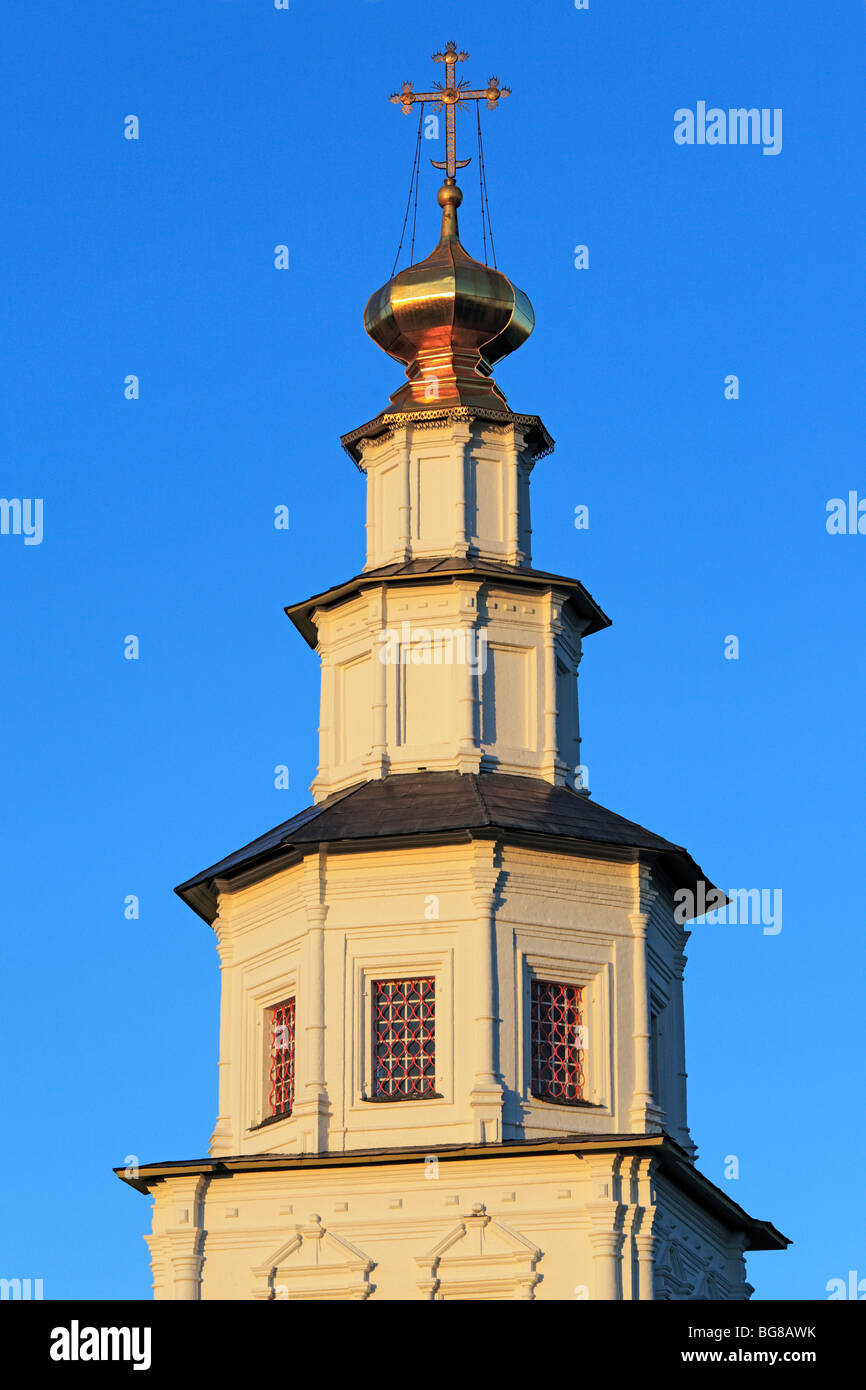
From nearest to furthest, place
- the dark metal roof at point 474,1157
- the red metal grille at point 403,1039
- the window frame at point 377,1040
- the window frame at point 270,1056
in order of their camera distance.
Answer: the dark metal roof at point 474,1157 → the window frame at point 377,1040 → the red metal grille at point 403,1039 → the window frame at point 270,1056

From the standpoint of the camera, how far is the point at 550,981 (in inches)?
1176

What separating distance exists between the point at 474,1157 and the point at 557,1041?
2081 millimetres

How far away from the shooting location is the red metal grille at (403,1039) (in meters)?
29.3

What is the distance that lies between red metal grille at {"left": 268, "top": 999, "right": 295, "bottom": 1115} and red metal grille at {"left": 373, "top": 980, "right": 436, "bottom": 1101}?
1135 millimetres

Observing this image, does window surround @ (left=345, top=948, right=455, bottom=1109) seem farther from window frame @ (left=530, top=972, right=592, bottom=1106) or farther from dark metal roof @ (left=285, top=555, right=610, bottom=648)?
dark metal roof @ (left=285, top=555, right=610, bottom=648)

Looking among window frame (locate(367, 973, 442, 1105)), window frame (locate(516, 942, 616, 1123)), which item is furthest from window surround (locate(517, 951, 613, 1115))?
window frame (locate(367, 973, 442, 1105))

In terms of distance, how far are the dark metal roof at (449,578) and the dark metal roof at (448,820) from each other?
2492 millimetres

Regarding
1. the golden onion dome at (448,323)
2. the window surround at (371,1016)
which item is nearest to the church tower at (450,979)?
the window surround at (371,1016)

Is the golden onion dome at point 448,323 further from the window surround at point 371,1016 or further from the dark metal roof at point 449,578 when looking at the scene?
the window surround at point 371,1016

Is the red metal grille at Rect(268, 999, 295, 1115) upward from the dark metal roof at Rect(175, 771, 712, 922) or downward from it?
downward

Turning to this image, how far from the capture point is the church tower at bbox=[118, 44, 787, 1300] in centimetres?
2808
